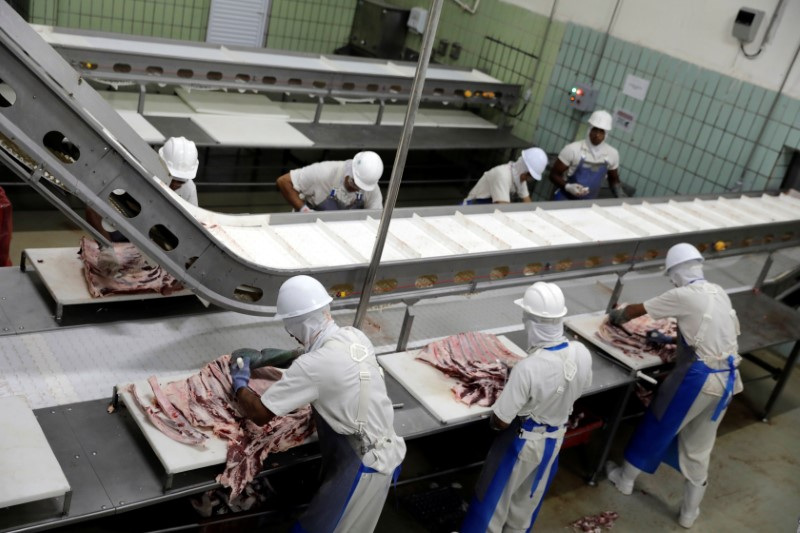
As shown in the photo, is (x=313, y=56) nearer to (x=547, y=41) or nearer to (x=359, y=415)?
(x=547, y=41)


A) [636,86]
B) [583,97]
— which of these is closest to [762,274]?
[636,86]

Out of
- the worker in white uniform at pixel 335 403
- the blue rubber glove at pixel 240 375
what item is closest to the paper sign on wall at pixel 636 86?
the worker in white uniform at pixel 335 403

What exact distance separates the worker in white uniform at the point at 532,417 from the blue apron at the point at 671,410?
876 millimetres

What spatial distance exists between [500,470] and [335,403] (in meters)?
1.23

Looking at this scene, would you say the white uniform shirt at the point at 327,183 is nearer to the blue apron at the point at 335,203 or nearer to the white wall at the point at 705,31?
the blue apron at the point at 335,203

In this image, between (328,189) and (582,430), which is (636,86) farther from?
(582,430)

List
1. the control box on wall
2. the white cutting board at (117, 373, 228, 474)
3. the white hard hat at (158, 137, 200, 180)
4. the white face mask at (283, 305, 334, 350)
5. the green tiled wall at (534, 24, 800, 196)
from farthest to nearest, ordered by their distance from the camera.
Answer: the control box on wall
the green tiled wall at (534, 24, 800, 196)
the white hard hat at (158, 137, 200, 180)
the white face mask at (283, 305, 334, 350)
the white cutting board at (117, 373, 228, 474)

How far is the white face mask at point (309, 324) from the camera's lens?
3.29 metres

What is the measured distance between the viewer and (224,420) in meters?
3.37

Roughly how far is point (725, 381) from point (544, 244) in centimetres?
139

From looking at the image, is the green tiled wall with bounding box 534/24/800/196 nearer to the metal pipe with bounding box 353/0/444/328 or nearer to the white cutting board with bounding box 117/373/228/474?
the metal pipe with bounding box 353/0/444/328

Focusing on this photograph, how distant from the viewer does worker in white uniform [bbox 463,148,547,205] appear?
602 centimetres

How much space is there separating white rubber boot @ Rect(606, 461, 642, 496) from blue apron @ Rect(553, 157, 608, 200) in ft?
8.57

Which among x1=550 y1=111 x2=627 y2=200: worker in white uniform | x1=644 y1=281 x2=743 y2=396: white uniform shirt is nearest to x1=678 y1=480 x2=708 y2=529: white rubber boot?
x1=644 y1=281 x2=743 y2=396: white uniform shirt
